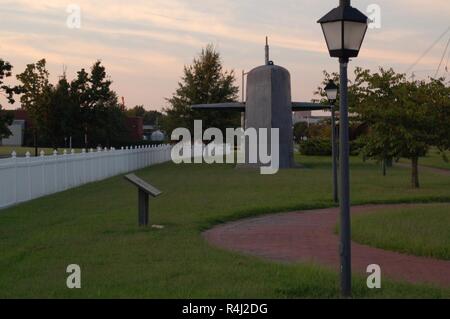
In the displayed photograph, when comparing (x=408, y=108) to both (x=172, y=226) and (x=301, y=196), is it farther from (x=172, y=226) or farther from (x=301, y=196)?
(x=172, y=226)

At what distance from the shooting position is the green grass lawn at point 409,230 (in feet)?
37.5

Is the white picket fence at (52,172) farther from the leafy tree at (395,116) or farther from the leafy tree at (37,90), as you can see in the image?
the leafy tree at (37,90)

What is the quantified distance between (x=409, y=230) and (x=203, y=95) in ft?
167

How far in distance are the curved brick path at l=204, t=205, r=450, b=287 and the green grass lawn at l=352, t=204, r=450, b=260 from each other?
0.91 ft

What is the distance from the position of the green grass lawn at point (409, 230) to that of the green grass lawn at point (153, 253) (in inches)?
95.1

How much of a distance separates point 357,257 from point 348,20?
176 inches

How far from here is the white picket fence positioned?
687 inches

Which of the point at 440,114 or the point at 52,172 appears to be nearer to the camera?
the point at 52,172

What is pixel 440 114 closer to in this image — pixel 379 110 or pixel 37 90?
pixel 379 110

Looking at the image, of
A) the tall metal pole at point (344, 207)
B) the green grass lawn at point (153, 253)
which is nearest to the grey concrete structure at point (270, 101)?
the green grass lawn at point (153, 253)

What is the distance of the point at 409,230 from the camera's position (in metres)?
13.4

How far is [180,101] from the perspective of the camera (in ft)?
209

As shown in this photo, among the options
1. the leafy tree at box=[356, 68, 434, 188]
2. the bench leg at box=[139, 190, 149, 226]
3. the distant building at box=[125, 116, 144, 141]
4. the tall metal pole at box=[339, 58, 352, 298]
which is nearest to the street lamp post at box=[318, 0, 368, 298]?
the tall metal pole at box=[339, 58, 352, 298]

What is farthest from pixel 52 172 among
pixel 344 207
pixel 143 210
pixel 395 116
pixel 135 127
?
pixel 135 127
